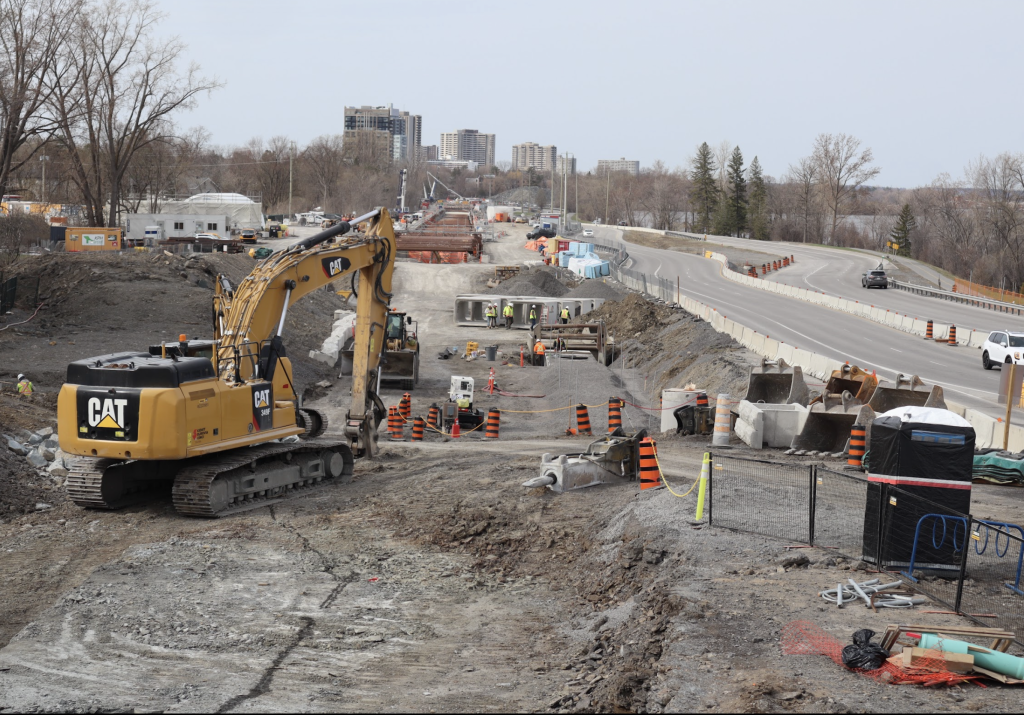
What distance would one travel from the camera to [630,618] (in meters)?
11.0

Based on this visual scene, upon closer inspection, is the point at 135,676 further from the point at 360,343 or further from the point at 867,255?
the point at 867,255

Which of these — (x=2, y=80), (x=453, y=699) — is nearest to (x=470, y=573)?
(x=453, y=699)

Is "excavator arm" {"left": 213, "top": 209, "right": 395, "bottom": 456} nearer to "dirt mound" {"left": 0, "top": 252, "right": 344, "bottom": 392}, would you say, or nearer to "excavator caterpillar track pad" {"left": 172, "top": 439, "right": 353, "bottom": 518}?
"excavator caterpillar track pad" {"left": 172, "top": 439, "right": 353, "bottom": 518}

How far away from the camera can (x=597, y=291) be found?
61.1 metres

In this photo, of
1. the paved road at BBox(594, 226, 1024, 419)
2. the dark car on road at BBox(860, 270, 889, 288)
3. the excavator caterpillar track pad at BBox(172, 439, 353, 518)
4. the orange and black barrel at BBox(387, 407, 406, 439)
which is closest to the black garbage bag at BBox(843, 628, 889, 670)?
the excavator caterpillar track pad at BBox(172, 439, 353, 518)

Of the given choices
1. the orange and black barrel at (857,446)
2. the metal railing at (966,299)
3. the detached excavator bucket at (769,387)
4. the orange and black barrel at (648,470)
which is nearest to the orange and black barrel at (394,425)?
the detached excavator bucket at (769,387)

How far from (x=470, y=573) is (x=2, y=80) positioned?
4360cm

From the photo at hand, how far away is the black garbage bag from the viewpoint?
880 cm

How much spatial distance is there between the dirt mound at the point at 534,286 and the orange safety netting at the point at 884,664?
54604 millimetres

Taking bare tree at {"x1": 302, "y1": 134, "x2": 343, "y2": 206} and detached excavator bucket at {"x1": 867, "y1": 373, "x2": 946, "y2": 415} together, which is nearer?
detached excavator bucket at {"x1": 867, "y1": 373, "x2": 946, "y2": 415}

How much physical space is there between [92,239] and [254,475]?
161 ft

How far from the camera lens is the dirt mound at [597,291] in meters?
59.6

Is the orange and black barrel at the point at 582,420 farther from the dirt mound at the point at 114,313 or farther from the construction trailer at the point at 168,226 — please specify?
the construction trailer at the point at 168,226

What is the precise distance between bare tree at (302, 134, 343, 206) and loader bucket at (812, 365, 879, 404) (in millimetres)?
134379
